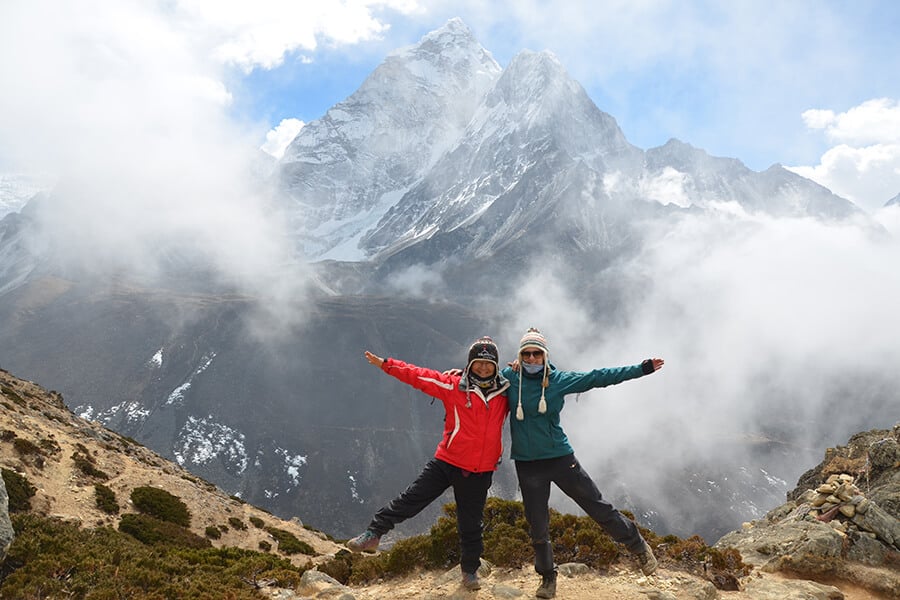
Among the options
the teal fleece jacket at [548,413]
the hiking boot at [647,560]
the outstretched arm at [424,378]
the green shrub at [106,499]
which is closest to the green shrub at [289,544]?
the green shrub at [106,499]

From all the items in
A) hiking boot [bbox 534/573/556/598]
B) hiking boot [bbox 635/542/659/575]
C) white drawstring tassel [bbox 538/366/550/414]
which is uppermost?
white drawstring tassel [bbox 538/366/550/414]

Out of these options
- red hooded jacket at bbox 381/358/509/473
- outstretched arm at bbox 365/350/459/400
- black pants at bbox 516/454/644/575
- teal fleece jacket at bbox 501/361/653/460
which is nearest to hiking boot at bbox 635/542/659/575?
black pants at bbox 516/454/644/575

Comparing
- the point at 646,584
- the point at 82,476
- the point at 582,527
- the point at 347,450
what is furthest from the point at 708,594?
the point at 347,450

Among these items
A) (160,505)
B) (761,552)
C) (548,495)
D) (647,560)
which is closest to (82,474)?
(160,505)

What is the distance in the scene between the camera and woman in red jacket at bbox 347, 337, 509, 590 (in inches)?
283

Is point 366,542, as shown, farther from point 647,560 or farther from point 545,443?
point 647,560

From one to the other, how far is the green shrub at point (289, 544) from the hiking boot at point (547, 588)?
1923 cm

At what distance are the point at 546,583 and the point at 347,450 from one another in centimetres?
15629

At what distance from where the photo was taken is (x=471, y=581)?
25.8ft

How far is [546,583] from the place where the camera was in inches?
296

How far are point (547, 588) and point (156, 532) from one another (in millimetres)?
16548

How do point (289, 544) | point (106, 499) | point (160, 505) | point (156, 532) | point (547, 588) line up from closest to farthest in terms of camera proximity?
point (547, 588), point (156, 532), point (106, 499), point (160, 505), point (289, 544)

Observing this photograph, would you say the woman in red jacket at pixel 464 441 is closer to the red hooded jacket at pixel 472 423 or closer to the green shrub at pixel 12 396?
the red hooded jacket at pixel 472 423

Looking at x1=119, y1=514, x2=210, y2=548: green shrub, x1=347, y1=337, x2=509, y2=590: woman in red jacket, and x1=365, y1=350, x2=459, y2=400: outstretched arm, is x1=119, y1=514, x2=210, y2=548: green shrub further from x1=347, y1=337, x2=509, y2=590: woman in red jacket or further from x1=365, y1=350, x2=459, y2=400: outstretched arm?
x1=365, y1=350, x2=459, y2=400: outstretched arm
